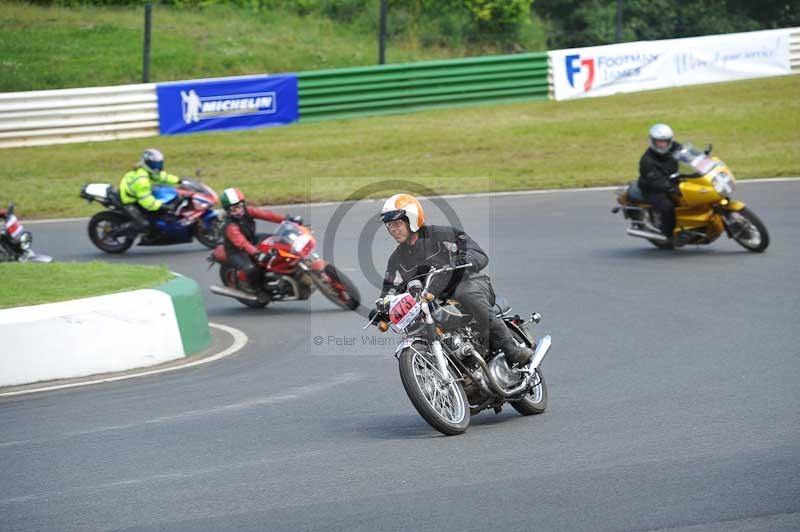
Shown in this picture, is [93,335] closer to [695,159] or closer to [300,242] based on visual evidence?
[300,242]

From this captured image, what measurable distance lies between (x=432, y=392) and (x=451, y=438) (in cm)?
32

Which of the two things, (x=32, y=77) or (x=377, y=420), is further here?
(x=32, y=77)

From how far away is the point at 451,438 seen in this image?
7.55 m

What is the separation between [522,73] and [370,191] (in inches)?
380

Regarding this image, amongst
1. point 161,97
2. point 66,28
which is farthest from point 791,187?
point 66,28

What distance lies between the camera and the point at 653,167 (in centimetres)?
1593

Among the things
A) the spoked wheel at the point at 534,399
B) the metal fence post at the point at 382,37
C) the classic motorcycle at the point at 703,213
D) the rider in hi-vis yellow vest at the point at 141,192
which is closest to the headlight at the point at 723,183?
the classic motorcycle at the point at 703,213

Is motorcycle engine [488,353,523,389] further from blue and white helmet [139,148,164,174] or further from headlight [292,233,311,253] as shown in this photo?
blue and white helmet [139,148,164,174]

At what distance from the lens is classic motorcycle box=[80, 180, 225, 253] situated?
18.0 metres

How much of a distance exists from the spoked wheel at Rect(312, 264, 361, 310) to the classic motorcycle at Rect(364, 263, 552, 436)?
5.23 meters

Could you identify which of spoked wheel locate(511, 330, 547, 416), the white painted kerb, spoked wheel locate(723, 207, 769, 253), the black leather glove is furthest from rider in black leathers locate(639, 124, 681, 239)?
the black leather glove

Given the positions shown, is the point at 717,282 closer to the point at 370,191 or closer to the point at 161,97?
the point at 370,191

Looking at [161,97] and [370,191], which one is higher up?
[161,97]

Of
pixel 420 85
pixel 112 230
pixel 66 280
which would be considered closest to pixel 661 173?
pixel 66 280
